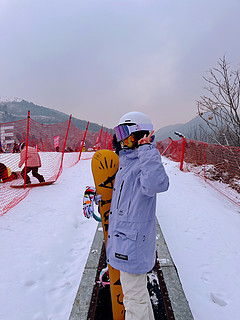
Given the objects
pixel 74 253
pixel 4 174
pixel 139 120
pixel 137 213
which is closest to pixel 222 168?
pixel 74 253

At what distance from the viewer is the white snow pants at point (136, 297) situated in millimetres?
1280

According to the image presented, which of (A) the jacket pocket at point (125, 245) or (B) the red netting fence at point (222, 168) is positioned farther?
(B) the red netting fence at point (222, 168)

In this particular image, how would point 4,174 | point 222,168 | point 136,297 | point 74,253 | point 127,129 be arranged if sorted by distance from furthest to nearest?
point 222,168 < point 4,174 < point 74,253 < point 127,129 < point 136,297

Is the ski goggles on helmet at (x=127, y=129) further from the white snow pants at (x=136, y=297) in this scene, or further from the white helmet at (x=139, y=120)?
the white snow pants at (x=136, y=297)

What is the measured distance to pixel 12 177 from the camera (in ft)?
23.3

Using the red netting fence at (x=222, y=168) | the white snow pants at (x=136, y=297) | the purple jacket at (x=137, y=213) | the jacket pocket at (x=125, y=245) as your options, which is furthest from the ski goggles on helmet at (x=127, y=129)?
the red netting fence at (x=222, y=168)

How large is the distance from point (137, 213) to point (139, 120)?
28.9 inches

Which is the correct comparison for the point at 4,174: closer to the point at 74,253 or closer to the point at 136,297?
the point at 74,253

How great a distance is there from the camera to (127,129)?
1459 millimetres

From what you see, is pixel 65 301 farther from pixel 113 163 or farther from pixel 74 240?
pixel 113 163

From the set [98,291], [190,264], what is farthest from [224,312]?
[98,291]

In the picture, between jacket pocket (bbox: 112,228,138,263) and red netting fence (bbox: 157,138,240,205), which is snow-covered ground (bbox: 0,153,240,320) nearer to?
jacket pocket (bbox: 112,228,138,263)

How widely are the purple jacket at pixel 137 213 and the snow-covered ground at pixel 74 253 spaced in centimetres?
116

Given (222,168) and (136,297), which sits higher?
(222,168)
